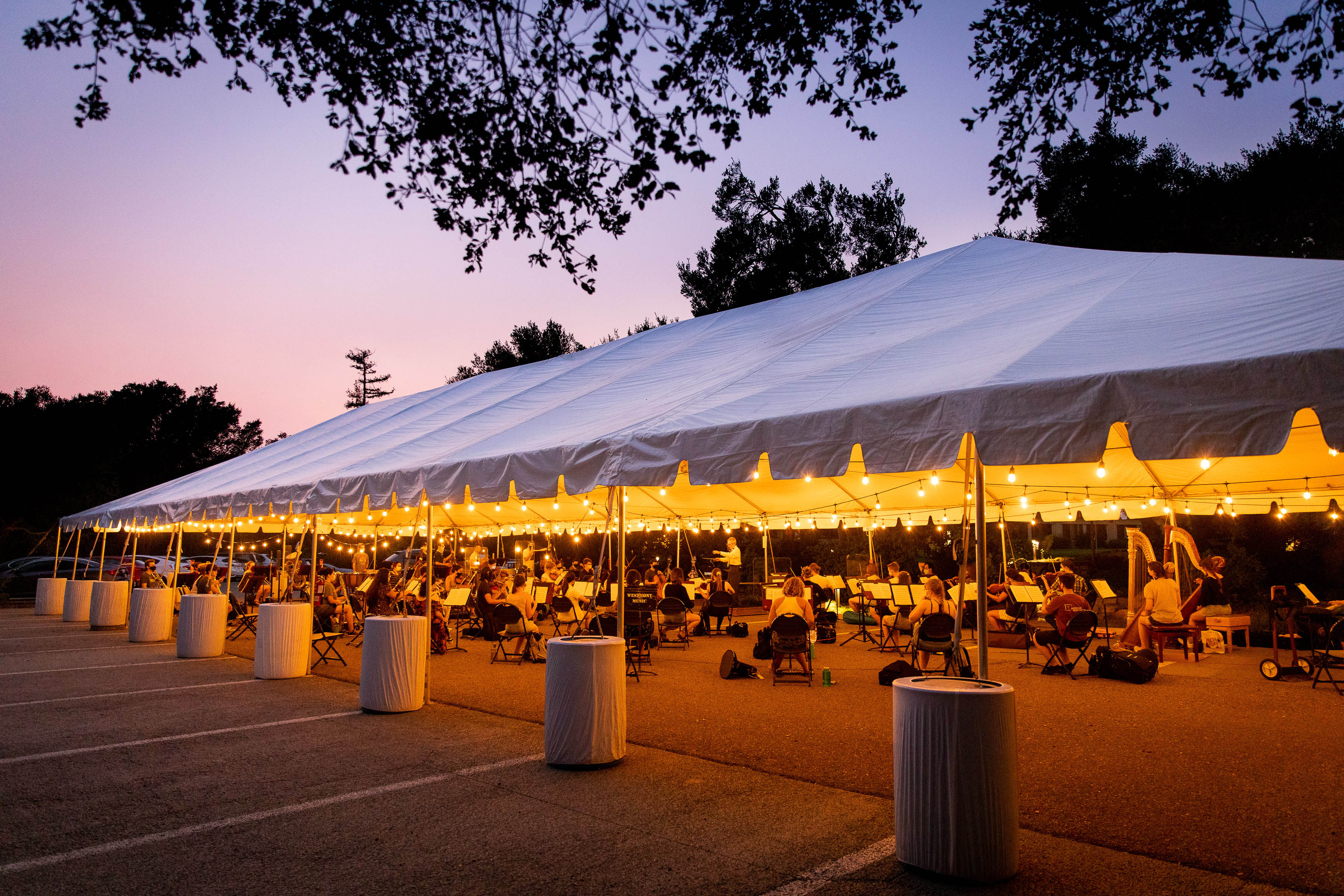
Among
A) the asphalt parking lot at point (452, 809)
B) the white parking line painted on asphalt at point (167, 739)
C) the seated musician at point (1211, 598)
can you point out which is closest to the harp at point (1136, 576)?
the seated musician at point (1211, 598)

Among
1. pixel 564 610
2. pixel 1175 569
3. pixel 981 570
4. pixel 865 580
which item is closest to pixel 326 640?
pixel 564 610

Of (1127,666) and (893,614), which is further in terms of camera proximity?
(893,614)

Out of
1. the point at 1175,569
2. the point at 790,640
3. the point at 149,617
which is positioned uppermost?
the point at 1175,569

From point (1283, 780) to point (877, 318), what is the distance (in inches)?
177

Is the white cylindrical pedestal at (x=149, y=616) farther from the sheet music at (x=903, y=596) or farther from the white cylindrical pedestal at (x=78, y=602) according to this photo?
the sheet music at (x=903, y=596)

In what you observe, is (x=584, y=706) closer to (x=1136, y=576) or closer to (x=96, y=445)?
(x=1136, y=576)

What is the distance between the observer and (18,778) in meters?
5.50

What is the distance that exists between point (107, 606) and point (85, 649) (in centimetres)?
438

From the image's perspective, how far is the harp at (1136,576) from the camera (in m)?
11.8

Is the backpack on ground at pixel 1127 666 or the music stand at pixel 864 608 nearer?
the backpack on ground at pixel 1127 666

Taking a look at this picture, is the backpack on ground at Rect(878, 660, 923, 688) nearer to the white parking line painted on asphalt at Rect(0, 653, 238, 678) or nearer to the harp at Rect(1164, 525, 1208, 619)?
the harp at Rect(1164, 525, 1208, 619)

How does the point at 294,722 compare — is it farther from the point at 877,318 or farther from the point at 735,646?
the point at 735,646

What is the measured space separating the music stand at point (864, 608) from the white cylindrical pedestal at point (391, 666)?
7.61 m

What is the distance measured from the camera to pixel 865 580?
50.0 feet
